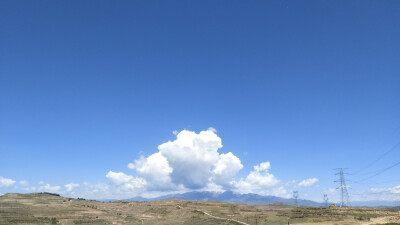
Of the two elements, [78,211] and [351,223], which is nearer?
[351,223]

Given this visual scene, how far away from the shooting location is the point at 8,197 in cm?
13912

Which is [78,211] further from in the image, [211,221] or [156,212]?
[211,221]

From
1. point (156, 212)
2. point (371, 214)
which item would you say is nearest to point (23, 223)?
point (156, 212)

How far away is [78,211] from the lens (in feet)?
398

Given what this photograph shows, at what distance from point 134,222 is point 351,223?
75754mm

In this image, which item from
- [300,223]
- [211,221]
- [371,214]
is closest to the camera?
[300,223]

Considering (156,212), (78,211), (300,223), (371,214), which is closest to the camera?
(300,223)

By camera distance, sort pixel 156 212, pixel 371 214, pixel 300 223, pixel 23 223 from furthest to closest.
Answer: pixel 156 212 < pixel 371 214 < pixel 300 223 < pixel 23 223

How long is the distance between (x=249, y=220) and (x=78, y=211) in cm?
7145

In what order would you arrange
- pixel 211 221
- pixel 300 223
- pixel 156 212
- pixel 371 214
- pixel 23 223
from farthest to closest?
pixel 156 212 → pixel 371 214 → pixel 211 221 → pixel 300 223 → pixel 23 223

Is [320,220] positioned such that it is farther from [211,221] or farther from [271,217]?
[211,221]

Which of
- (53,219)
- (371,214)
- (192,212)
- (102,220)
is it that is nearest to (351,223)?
(371,214)

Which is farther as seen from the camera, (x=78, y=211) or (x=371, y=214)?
(x=78, y=211)

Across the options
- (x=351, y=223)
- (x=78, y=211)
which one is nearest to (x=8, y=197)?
(x=78, y=211)
